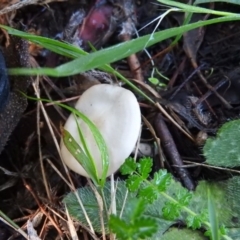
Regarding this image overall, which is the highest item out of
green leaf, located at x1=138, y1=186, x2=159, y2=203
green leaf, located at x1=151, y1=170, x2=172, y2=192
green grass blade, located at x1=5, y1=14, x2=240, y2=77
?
green grass blade, located at x1=5, y1=14, x2=240, y2=77

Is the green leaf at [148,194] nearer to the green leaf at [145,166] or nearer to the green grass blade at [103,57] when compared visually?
the green leaf at [145,166]

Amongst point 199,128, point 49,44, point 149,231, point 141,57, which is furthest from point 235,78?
point 149,231

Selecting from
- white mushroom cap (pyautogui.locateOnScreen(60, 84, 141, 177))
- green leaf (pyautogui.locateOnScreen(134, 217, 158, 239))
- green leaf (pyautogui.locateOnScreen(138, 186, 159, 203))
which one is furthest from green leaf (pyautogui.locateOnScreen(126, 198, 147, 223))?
white mushroom cap (pyautogui.locateOnScreen(60, 84, 141, 177))

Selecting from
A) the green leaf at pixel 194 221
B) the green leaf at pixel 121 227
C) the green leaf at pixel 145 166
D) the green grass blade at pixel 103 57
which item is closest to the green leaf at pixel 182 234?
the green leaf at pixel 194 221

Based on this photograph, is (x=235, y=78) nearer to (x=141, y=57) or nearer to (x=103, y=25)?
(x=141, y=57)

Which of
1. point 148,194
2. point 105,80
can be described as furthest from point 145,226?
point 105,80

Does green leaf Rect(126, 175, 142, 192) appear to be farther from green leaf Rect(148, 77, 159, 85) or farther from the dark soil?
green leaf Rect(148, 77, 159, 85)
